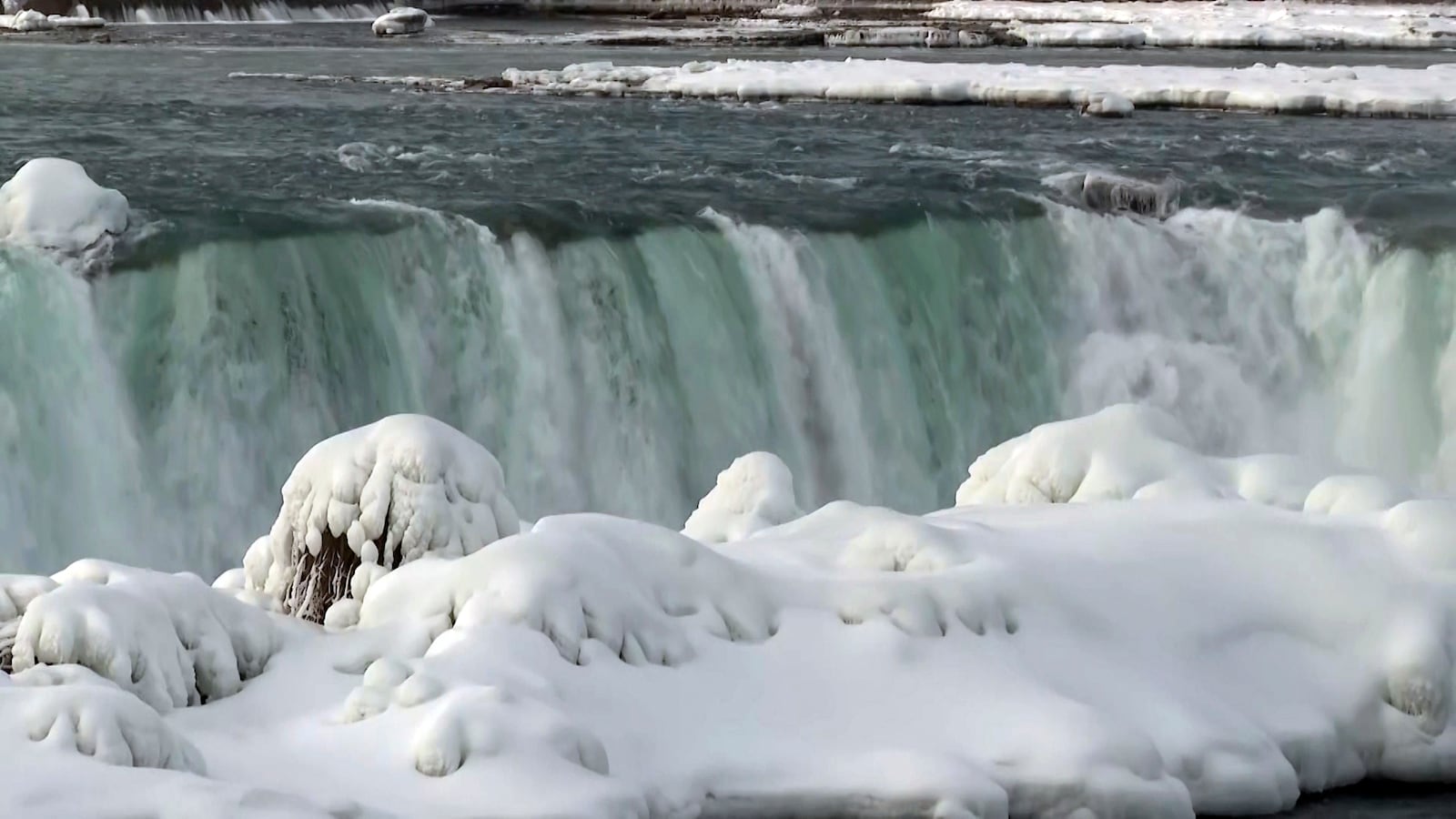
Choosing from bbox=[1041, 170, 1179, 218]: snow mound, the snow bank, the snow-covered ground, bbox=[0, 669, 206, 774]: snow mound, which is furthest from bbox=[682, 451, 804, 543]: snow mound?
the snow bank

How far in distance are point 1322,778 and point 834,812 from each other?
2.60 metres

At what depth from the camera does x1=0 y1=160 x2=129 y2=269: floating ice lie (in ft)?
48.2

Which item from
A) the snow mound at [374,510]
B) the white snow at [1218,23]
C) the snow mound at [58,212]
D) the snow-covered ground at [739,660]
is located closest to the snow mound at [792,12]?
the white snow at [1218,23]

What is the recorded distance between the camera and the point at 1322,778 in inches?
348

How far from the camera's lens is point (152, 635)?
738 cm

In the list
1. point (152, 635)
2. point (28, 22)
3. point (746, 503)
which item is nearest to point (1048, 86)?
point (746, 503)

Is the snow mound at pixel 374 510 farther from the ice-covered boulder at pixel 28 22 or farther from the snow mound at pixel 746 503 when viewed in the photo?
the ice-covered boulder at pixel 28 22

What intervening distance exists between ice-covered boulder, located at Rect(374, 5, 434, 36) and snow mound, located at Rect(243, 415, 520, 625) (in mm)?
47222

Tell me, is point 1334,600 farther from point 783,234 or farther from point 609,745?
point 783,234

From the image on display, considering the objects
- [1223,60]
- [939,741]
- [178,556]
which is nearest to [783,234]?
[178,556]

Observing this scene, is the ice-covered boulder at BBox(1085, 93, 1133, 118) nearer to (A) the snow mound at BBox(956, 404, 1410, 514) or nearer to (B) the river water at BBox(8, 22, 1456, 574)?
(B) the river water at BBox(8, 22, 1456, 574)

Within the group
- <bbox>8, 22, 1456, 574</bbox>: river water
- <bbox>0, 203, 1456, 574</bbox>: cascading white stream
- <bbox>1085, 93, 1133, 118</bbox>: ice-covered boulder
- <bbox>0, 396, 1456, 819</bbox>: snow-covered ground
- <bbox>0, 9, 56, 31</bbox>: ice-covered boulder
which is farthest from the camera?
<bbox>0, 9, 56, 31</bbox>: ice-covered boulder

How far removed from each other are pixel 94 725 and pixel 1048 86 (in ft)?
89.3

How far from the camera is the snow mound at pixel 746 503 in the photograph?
10523 mm
